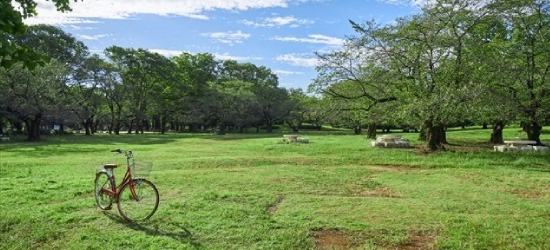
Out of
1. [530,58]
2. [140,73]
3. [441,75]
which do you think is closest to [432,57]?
[441,75]

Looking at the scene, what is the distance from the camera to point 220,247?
16.4 ft

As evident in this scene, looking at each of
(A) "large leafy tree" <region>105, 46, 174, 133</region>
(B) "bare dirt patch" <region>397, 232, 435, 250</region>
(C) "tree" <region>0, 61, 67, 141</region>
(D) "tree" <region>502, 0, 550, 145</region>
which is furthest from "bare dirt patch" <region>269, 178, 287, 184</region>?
(A) "large leafy tree" <region>105, 46, 174, 133</region>

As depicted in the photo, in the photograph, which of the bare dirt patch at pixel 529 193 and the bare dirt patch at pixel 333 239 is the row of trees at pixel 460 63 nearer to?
the bare dirt patch at pixel 529 193

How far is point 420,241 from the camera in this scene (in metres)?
5.16

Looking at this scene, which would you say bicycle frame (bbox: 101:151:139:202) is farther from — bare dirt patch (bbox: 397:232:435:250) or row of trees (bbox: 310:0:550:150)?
row of trees (bbox: 310:0:550:150)

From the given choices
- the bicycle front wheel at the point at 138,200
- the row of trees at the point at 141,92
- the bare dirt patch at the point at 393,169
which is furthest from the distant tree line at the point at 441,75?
the row of trees at the point at 141,92

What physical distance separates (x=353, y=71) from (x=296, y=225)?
1379 cm

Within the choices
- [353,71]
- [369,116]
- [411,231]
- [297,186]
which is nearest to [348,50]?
[353,71]

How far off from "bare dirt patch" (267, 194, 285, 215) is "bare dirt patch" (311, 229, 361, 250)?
1.32 metres

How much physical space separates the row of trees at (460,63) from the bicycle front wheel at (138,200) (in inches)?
446

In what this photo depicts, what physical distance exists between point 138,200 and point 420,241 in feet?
13.8

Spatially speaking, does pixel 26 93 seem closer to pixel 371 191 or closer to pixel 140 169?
pixel 140 169

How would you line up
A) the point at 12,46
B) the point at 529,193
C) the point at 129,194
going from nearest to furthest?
the point at 12,46, the point at 129,194, the point at 529,193

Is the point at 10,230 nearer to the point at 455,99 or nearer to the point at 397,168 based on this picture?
the point at 397,168
